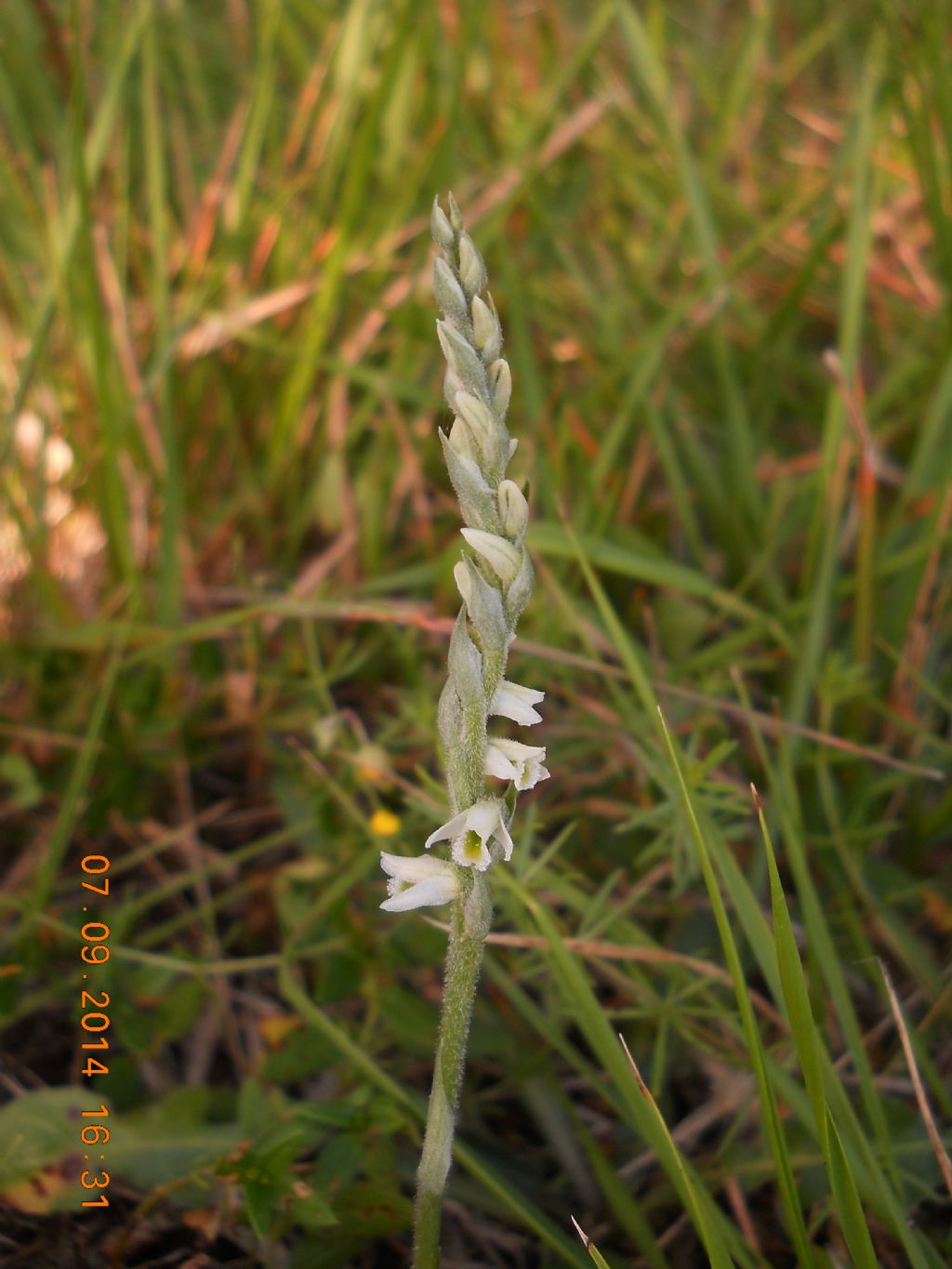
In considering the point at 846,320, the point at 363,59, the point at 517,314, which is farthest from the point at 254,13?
the point at 846,320

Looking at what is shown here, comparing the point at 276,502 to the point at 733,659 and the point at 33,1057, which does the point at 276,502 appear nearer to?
the point at 733,659

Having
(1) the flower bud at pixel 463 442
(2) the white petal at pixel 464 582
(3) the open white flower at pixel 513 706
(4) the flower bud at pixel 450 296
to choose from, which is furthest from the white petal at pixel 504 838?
(4) the flower bud at pixel 450 296

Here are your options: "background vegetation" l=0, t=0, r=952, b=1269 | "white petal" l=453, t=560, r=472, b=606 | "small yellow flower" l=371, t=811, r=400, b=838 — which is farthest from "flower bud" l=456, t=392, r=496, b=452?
"small yellow flower" l=371, t=811, r=400, b=838

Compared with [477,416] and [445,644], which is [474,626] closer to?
[477,416]

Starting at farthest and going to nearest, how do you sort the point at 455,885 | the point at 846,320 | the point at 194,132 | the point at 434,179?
the point at 194,132 → the point at 434,179 → the point at 846,320 → the point at 455,885

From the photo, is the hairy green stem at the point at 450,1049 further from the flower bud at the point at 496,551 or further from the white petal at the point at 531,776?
the flower bud at the point at 496,551

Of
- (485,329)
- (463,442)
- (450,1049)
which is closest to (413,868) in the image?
(450,1049)

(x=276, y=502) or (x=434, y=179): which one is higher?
(x=434, y=179)
